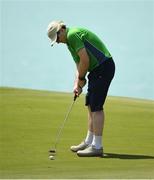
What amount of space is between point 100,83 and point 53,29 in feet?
2.97

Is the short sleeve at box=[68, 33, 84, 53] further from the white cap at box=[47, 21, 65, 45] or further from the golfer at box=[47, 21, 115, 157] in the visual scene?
the white cap at box=[47, 21, 65, 45]

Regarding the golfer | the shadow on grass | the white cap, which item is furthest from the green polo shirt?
the shadow on grass

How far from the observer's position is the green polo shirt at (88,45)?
24.4ft

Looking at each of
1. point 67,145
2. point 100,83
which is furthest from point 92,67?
point 67,145

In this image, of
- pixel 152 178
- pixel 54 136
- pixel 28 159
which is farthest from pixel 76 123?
pixel 152 178

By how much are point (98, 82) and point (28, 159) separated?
4.90ft

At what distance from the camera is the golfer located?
7.45 m

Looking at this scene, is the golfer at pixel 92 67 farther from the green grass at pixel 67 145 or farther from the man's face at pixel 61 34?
the green grass at pixel 67 145

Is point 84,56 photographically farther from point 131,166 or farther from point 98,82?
point 131,166

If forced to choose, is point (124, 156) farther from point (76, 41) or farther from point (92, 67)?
point (76, 41)


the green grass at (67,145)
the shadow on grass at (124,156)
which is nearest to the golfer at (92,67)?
the shadow on grass at (124,156)

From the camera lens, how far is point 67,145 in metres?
7.99

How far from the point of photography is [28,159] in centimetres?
671

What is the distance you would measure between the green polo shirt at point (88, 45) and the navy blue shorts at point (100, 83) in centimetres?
7
